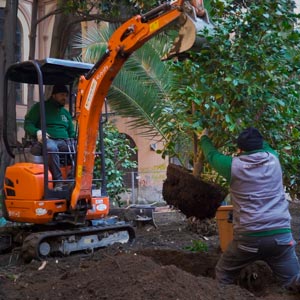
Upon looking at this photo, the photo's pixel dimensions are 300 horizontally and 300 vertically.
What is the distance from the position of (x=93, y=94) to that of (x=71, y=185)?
1.39 m

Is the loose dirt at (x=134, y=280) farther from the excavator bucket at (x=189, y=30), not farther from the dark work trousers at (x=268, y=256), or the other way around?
the excavator bucket at (x=189, y=30)

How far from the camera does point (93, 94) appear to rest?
7.73 metres

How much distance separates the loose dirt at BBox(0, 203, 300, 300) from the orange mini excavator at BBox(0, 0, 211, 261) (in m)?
0.44

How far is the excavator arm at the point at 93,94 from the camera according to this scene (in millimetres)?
7281

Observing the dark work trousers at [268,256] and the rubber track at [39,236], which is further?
the rubber track at [39,236]

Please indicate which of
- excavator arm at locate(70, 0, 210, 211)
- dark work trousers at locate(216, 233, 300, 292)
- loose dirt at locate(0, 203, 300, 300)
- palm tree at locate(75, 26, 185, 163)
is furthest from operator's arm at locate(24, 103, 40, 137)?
dark work trousers at locate(216, 233, 300, 292)

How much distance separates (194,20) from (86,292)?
3.12 metres

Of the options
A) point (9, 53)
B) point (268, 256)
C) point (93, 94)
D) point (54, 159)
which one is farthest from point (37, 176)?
point (9, 53)

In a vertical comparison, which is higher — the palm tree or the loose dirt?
the palm tree

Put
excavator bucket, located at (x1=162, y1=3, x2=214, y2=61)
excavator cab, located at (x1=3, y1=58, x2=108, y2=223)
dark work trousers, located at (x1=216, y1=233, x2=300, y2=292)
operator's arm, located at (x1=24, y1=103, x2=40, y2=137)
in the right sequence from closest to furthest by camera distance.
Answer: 1. dark work trousers, located at (x1=216, y1=233, x2=300, y2=292)
2. excavator bucket, located at (x1=162, y1=3, x2=214, y2=61)
3. excavator cab, located at (x1=3, y1=58, x2=108, y2=223)
4. operator's arm, located at (x1=24, y1=103, x2=40, y2=137)

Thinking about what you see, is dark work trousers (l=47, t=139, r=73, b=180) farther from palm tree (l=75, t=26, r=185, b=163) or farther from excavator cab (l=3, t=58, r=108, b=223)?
palm tree (l=75, t=26, r=185, b=163)

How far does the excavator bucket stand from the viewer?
5.92 meters

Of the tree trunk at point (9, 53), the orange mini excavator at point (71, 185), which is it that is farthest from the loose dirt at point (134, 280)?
the tree trunk at point (9, 53)

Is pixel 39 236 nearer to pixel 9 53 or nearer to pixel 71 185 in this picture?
pixel 71 185
